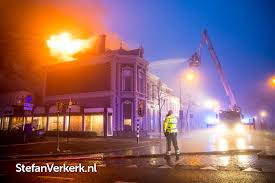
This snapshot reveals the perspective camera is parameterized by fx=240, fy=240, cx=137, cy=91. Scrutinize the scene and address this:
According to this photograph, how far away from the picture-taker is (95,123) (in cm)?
3428

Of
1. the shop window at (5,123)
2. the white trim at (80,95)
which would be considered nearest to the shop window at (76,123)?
the white trim at (80,95)

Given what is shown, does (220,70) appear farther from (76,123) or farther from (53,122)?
(53,122)

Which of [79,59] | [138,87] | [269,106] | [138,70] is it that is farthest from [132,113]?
[269,106]

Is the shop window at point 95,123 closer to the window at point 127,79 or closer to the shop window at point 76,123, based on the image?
the shop window at point 76,123

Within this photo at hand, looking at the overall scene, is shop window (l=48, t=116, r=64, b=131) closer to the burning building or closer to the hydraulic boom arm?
the burning building

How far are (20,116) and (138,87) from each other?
20710mm

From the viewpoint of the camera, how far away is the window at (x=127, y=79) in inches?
1420

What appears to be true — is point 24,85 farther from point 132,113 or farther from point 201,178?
point 201,178

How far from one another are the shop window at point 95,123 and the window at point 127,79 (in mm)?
5762

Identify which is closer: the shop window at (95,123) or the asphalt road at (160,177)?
the asphalt road at (160,177)

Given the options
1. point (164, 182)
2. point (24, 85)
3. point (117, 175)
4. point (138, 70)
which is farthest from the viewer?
point (24, 85)

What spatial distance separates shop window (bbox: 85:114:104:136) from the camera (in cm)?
3359

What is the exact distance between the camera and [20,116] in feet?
133

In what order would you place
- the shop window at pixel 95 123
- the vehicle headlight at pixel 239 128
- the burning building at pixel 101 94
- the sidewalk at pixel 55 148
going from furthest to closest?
1. the burning building at pixel 101 94
2. the shop window at pixel 95 123
3. the vehicle headlight at pixel 239 128
4. the sidewalk at pixel 55 148
